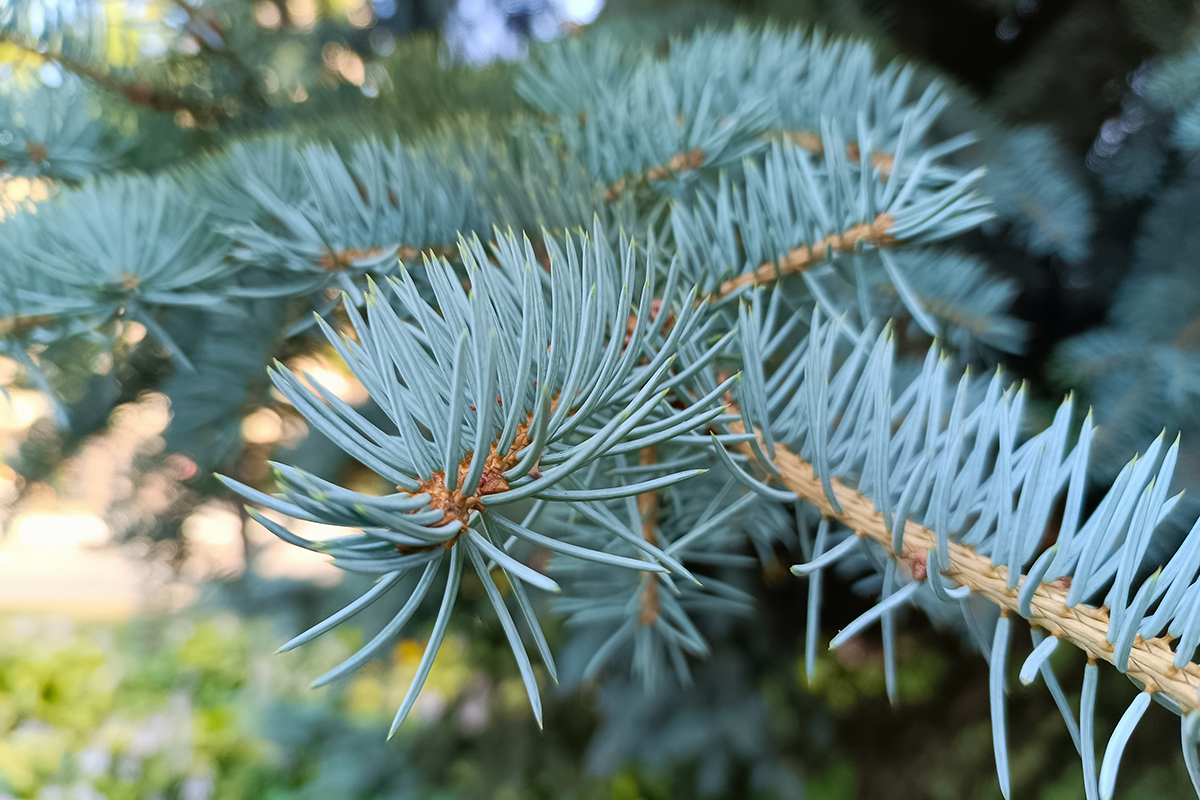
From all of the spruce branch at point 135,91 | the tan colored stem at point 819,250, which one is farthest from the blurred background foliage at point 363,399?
the tan colored stem at point 819,250

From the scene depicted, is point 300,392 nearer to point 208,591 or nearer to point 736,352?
point 736,352

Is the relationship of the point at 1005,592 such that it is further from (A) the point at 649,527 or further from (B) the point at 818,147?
(B) the point at 818,147

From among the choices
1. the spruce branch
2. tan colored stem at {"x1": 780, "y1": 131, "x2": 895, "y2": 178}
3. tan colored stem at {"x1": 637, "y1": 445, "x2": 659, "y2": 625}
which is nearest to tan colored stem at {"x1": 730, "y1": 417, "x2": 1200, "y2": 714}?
tan colored stem at {"x1": 637, "y1": 445, "x2": 659, "y2": 625}

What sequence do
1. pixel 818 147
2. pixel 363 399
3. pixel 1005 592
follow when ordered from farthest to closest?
pixel 363 399 < pixel 818 147 < pixel 1005 592

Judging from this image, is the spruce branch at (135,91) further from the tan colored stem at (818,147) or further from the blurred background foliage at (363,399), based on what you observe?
the tan colored stem at (818,147)

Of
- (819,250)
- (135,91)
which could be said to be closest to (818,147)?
(819,250)

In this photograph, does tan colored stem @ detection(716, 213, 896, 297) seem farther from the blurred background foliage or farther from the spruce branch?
the spruce branch

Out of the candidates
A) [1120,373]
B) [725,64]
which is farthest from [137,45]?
[1120,373]
